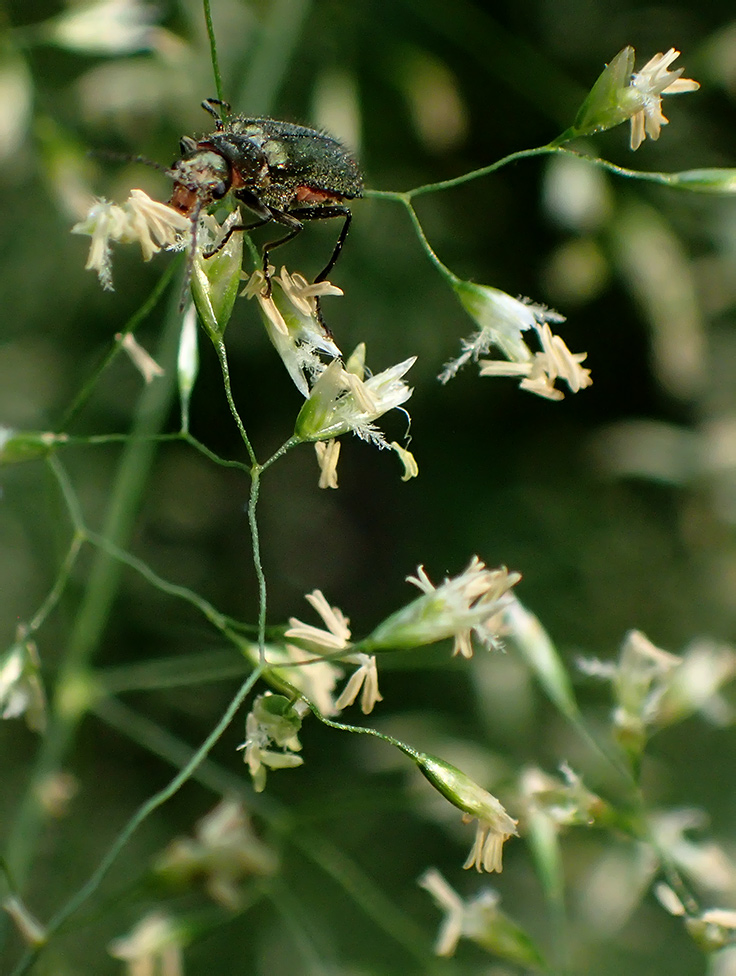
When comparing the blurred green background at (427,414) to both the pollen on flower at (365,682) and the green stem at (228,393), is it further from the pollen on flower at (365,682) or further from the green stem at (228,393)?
the green stem at (228,393)

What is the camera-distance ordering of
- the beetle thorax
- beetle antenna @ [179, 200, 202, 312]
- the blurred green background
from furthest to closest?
1. the blurred green background
2. the beetle thorax
3. beetle antenna @ [179, 200, 202, 312]

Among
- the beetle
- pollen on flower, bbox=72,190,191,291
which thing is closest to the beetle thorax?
the beetle

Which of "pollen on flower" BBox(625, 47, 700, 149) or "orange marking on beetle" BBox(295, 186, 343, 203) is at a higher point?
"pollen on flower" BBox(625, 47, 700, 149)

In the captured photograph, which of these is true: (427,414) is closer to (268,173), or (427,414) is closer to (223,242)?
(268,173)

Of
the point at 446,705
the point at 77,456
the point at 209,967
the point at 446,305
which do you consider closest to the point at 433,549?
the point at 446,705

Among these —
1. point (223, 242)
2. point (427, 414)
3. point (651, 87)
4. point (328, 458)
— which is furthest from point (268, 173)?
point (427, 414)

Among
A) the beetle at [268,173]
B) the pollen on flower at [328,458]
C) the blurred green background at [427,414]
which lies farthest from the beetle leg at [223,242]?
the blurred green background at [427,414]

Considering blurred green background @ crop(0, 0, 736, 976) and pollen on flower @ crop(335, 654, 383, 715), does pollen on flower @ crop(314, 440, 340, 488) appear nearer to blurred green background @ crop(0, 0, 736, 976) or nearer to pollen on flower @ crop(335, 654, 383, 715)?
pollen on flower @ crop(335, 654, 383, 715)
